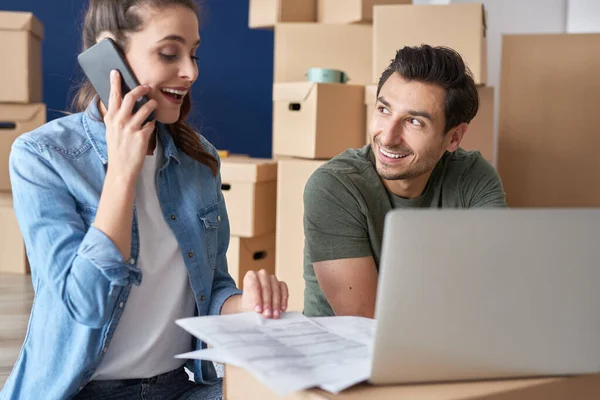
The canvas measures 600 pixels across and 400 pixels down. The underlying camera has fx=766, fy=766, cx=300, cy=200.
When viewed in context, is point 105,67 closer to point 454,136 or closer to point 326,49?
point 454,136

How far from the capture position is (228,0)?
12.3ft

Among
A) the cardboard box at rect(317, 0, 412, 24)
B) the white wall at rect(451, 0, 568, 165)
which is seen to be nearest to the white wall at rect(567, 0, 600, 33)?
the white wall at rect(451, 0, 568, 165)

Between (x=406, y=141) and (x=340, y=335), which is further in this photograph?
(x=406, y=141)

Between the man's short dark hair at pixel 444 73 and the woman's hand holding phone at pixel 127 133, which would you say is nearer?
the woman's hand holding phone at pixel 127 133

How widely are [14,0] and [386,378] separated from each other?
3.30 meters

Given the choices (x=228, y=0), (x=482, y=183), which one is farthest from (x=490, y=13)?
(x=482, y=183)

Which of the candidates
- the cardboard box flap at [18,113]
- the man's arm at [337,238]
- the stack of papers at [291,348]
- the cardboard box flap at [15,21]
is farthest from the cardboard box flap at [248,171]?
the stack of papers at [291,348]

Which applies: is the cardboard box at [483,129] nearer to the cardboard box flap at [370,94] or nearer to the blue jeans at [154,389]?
the cardboard box flap at [370,94]

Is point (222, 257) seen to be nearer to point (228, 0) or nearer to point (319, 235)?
point (319, 235)

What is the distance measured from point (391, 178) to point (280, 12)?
1.45m

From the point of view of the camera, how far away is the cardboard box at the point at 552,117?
81.6 inches

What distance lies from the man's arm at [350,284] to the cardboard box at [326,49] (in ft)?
4.72

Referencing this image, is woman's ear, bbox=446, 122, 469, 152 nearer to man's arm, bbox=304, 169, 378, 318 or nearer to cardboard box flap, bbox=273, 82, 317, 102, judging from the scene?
man's arm, bbox=304, 169, 378, 318

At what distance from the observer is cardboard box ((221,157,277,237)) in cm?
258
